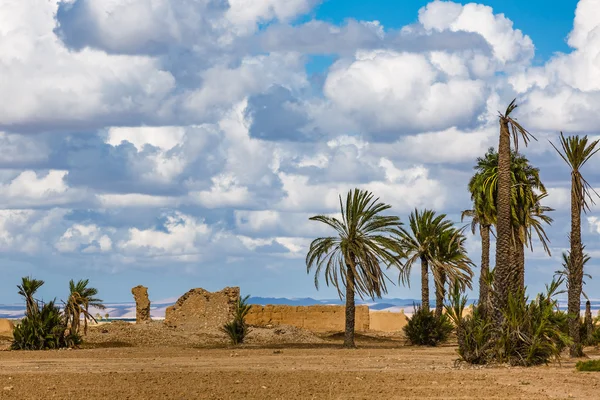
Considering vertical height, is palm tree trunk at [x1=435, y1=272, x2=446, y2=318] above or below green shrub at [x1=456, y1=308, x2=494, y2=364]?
above

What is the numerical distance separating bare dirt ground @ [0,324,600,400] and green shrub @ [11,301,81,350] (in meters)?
2.90

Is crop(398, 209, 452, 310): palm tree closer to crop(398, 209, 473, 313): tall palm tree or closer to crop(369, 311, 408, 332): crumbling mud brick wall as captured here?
crop(398, 209, 473, 313): tall palm tree

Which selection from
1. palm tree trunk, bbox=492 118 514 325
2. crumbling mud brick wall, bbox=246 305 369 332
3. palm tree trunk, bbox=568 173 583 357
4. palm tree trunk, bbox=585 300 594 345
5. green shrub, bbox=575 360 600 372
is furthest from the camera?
crumbling mud brick wall, bbox=246 305 369 332

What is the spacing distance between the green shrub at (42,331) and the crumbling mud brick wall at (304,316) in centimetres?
2480

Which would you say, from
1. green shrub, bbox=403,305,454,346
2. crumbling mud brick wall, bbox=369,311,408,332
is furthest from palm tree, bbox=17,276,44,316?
crumbling mud brick wall, bbox=369,311,408,332

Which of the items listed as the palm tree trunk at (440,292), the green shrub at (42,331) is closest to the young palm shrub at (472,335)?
the green shrub at (42,331)

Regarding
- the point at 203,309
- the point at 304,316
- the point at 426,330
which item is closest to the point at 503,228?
the point at 426,330

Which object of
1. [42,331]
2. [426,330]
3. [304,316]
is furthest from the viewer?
[304,316]

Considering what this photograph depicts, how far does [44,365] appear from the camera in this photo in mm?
25812

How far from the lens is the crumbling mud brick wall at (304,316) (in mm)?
60000

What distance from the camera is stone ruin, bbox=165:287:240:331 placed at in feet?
160

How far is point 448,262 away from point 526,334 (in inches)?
800

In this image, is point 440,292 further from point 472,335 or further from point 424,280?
point 472,335

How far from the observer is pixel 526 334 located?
2548cm
